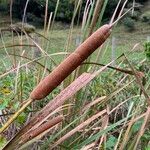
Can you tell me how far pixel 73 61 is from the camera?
0.66 meters

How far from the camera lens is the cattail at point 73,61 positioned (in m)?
0.65

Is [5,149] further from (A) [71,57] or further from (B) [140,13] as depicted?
(B) [140,13]

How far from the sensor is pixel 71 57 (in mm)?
664

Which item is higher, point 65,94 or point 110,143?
point 65,94

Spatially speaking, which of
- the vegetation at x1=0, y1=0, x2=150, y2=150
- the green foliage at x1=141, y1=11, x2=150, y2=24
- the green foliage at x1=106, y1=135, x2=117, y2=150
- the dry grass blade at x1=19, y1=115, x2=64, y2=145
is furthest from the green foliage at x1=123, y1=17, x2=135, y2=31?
the dry grass blade at x1=19, y1=115, x2=64, y2=145

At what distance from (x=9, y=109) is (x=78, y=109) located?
1.97 ft

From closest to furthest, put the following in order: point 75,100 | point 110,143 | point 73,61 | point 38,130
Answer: point 73,61
point 38,130
point 75,100
point 110,143

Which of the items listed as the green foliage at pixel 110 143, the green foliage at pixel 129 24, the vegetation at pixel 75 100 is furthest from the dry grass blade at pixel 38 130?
the green foliage at pixel 129 24

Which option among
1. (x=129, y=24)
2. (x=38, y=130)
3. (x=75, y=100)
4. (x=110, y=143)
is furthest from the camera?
(x=129, y=24)

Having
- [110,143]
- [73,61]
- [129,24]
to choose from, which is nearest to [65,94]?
[73,61]

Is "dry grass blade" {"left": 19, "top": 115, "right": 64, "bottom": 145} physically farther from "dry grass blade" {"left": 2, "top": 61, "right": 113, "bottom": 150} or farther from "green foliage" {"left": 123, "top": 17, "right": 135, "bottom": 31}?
"green foliage" {"left": 123, "top": 17, "right": 135, "bottom": 31}

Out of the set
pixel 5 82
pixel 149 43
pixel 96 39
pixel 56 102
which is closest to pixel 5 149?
pixel 56 102

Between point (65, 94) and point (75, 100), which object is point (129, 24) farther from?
point (65, 94)

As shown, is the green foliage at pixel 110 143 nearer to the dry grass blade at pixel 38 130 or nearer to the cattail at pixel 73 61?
the dry grass blade at pixel 38 130
